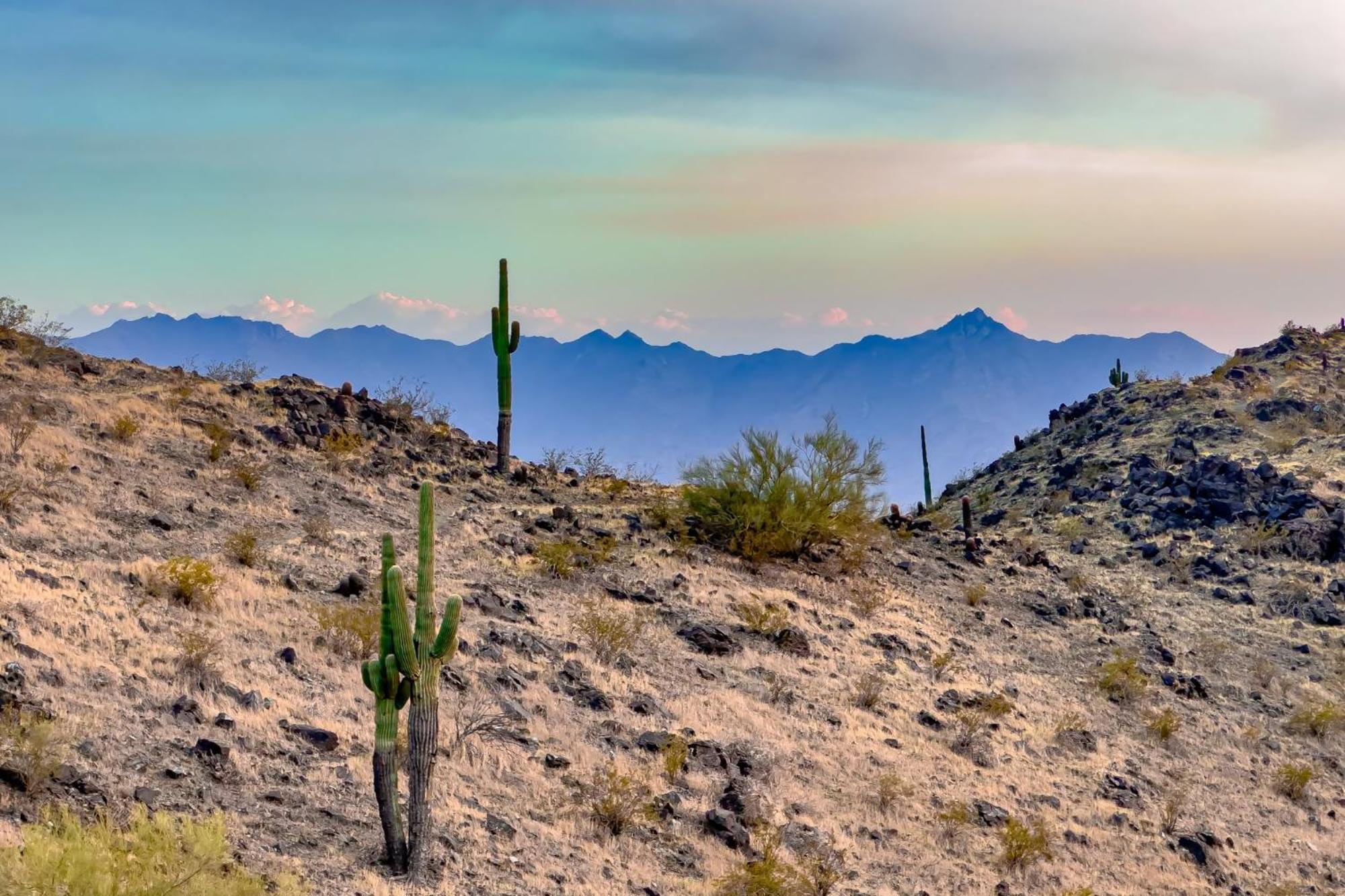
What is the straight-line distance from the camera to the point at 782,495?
25500 mm

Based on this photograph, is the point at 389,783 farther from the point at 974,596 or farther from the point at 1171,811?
the point at 974,596

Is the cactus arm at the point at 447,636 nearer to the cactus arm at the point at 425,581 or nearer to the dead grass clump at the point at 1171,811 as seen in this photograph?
the cactus arm at the point at 425,581

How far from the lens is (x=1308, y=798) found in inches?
724

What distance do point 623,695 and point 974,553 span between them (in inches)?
646

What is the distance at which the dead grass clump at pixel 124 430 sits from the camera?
22016mm

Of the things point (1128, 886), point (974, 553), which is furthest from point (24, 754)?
point (974, 553)

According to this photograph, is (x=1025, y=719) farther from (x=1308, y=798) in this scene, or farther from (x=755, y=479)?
(x=755, y=479)

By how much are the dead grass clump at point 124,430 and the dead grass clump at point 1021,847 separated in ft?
57.9

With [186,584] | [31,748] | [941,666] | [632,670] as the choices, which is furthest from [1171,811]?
[31,748]

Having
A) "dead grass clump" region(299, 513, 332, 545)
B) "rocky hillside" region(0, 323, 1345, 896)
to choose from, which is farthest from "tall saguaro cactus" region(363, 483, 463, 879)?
"dead grass clump" region(299, 513, 332, 545)

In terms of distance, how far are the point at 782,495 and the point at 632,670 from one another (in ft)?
30.4

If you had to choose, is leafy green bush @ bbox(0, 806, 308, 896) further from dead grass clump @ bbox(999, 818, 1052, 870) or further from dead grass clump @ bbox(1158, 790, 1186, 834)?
dead grass clump @ bbox(1158, 790, 1186, 834)

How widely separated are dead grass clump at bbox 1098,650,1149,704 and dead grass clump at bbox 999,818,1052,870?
8.08m

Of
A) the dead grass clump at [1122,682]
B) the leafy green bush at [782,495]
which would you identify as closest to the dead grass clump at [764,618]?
the leafy green bush at [782,495]
